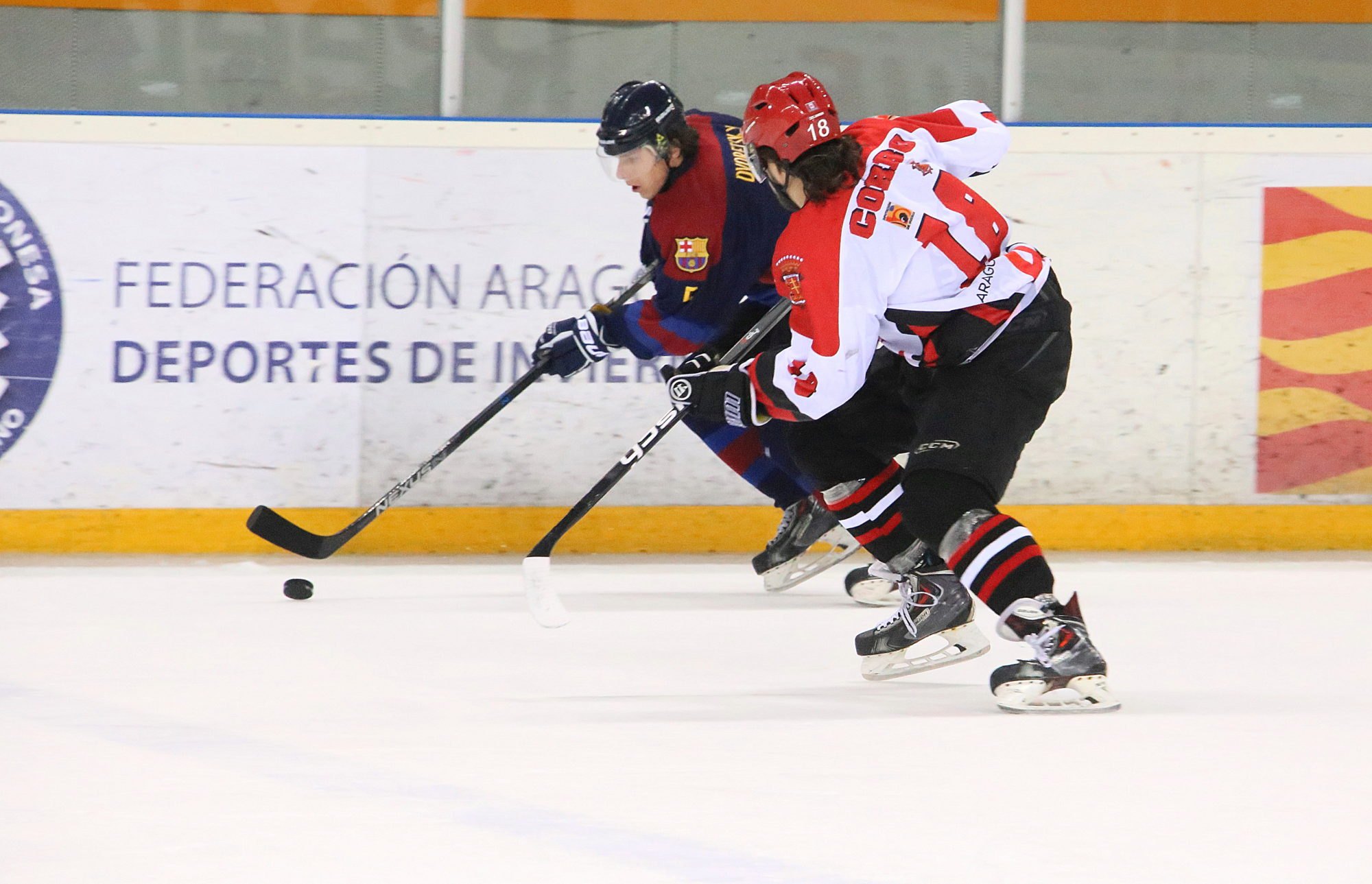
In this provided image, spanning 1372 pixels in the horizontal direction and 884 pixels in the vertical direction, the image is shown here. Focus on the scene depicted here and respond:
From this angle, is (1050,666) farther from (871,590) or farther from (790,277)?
(871,590)

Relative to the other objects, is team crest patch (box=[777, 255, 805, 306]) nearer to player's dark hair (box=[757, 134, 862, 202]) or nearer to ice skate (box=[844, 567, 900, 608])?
player's dark hair (box=[757, 134, 862, 202])

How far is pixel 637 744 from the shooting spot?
2.19 m

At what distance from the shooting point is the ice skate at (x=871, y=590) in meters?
3.42

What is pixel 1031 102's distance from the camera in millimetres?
4121

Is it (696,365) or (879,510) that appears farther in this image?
(696,365)

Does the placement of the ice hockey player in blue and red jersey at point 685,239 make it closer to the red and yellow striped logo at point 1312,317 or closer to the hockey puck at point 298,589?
the hockey puck at point 298,589

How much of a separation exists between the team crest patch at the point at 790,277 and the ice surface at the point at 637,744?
65 cm

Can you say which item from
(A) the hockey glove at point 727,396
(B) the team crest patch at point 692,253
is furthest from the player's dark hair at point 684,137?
(A) the hockey glove at point 727,396

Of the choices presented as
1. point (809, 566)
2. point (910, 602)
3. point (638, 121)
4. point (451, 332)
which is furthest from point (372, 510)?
point (910, 602)

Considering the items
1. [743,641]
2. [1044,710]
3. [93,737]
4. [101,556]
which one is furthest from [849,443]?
[101,556]

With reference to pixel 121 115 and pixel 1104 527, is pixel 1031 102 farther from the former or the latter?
pixel 121 115

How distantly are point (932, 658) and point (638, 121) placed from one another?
1.19m

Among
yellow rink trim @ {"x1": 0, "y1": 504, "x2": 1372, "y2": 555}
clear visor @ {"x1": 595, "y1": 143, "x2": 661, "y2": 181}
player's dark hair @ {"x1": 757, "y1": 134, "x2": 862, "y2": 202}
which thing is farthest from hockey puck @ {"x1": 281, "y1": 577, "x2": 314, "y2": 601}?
player's dark hair @ {"x1": 757, "y1": 134, "x2": 862, "y2": 202}

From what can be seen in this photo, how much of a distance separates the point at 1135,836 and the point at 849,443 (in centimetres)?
121
